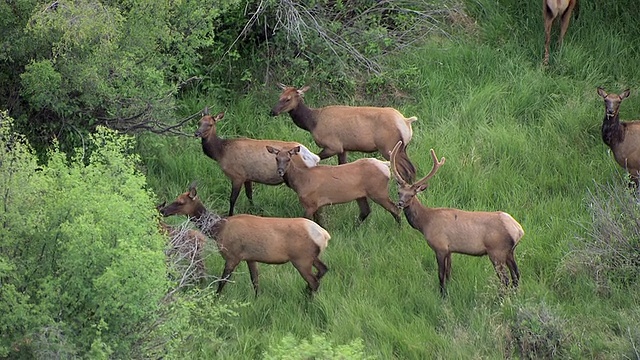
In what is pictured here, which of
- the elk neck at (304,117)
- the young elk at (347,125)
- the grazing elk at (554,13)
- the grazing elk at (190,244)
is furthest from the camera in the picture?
the grazing elk at (554,13)

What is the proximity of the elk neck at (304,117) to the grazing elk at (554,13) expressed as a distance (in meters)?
4.03

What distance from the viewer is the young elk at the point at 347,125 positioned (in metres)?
13.7

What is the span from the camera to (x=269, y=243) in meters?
11.5

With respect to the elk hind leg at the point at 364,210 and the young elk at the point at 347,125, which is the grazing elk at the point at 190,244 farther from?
the young elk at the point at 347,125

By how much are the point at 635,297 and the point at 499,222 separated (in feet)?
4.87

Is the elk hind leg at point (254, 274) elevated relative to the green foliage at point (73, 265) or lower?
lower

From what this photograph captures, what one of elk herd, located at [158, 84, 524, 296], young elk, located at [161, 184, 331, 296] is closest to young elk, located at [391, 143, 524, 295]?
elk herd, located at [158, 84, 524, 296]

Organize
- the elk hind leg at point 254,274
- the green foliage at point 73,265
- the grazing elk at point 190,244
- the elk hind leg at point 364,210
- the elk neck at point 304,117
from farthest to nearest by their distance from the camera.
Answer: the elk neck at point 304,117 < the elk hind leg at point 364,210 < the elk hind leg at point 254,274 < the grazing elk at point 190,244 < the green foliage at point 73,265

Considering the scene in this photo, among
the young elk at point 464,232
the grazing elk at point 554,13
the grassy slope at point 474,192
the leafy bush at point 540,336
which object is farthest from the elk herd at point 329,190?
the grazing elk at point 554,13

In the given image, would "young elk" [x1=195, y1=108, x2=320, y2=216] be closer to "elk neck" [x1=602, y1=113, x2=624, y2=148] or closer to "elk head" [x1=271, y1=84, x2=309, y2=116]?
"elk head" [x1=271, y1=84, x2=309, y2=116]

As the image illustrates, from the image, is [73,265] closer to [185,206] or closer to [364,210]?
[185,206]

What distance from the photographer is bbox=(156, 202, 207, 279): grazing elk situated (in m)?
11.2

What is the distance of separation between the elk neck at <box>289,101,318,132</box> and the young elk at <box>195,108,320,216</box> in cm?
71

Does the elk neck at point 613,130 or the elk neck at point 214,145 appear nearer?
the elk neck at point 613,130
